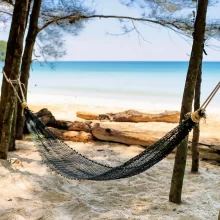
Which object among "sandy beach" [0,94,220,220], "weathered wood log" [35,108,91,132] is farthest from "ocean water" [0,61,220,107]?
"sandy beach" [0,94,220,220]

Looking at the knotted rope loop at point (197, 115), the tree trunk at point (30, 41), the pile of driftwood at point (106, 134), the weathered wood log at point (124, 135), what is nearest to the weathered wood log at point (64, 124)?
the pile of driftwood at point (106, 134)

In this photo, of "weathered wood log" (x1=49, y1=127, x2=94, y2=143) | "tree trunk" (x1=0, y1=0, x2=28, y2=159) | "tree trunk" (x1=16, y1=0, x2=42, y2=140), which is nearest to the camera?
"tree trunk" (x1=0, y1=0, x2=28, y2=159)

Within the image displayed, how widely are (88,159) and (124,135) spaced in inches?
68.0

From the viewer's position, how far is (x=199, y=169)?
3.04 metres

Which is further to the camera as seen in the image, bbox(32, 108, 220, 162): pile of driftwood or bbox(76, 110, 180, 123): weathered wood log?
bbox(76, 110, 180, 123): weathered wood log

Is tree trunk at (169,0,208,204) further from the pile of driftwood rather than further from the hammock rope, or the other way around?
the pile of driftwood

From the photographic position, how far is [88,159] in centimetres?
219

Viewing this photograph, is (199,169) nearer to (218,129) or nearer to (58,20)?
(218,129)

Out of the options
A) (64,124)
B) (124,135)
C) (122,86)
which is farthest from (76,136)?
(122,86)

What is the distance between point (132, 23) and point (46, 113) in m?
1.67

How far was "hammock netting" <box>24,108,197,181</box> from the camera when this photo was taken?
5.77 feet

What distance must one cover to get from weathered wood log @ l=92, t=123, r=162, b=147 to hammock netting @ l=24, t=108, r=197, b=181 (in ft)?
5.18

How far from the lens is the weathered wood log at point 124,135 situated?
377cm

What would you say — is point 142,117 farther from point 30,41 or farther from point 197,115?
point 197,115
